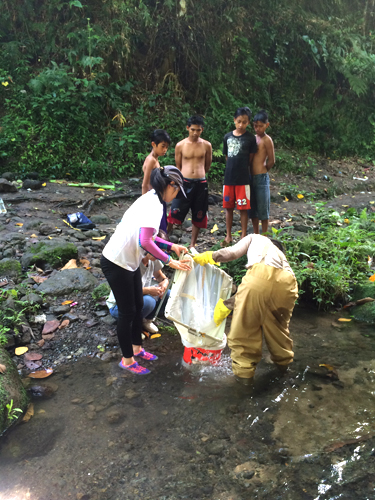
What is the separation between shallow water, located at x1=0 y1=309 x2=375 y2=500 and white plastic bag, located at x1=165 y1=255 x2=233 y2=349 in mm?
380

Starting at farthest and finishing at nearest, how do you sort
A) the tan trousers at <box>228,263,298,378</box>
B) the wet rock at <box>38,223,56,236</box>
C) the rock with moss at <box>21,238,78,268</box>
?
the wet rock at <box>38,223,56,236</box> → the rock with moss at <box>21,238,78,268</box> → the tan trousers at <box>228,263,298,378</box>

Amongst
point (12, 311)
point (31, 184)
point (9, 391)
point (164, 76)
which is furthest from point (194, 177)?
point (164, 76)

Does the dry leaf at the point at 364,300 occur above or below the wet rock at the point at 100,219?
below

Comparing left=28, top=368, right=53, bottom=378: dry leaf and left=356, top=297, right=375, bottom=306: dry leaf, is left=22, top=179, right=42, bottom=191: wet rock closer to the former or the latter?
left=28, top=368, right=53, bottom=378: dry leaf

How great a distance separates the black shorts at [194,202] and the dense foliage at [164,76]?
3.20 metres

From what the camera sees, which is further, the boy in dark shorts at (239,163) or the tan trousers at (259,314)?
the boy in dark shorts at (239,163)

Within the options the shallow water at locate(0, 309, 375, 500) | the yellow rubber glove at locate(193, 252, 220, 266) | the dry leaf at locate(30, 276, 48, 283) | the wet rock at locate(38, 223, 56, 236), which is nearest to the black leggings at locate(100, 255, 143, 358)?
the shallow water at locate(0, 309, 375, 500)

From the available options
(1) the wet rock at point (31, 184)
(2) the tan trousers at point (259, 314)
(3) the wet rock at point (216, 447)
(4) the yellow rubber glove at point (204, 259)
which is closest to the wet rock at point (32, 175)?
(1) the wet rock at point (31, 184)

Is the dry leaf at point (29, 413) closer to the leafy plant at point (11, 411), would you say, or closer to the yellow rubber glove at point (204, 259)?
the leafy plant at point (11, 411)

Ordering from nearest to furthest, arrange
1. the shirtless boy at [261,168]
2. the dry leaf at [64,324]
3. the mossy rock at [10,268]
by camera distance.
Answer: the dry leaf at [64,324]
the mossy rock at [10,268]
the shirtless boy at [261,168]

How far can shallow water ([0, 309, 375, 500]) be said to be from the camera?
7.21 ft

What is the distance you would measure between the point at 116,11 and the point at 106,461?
372 inches

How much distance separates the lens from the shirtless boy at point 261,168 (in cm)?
498

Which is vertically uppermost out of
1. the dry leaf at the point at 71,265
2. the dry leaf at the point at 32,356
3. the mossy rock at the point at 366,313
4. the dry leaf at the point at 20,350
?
the dry leaf at the point at 71,265
